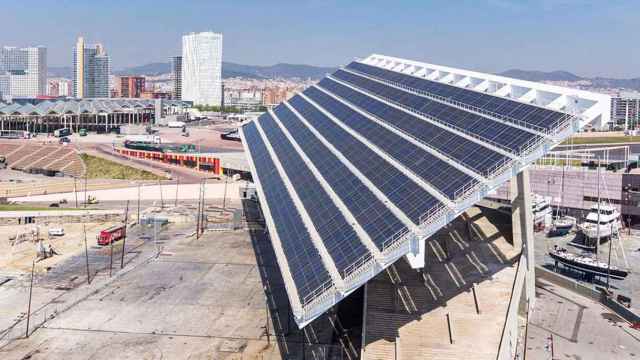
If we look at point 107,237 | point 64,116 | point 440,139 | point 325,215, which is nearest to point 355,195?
point 325,215

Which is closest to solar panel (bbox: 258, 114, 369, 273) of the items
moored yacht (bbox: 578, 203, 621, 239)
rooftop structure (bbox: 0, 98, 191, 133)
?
moored yacht (bbox: 578, 203, 621, 239)

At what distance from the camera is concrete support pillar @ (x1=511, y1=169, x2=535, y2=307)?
Answer: 36.9m

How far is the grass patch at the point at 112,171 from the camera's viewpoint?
106688 mm

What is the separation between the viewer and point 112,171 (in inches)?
4350

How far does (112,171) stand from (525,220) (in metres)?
89.5

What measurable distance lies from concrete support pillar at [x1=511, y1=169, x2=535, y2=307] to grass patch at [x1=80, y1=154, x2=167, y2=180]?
77.3m

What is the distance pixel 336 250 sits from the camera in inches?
1051

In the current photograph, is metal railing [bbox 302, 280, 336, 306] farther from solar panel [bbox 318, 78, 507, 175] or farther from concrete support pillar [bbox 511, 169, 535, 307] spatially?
concrete support pillar [bbox 511, 169, 535, 307]

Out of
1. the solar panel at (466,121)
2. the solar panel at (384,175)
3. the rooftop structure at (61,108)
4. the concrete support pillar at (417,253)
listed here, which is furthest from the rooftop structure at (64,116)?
the concrete support pillar at (417,253)

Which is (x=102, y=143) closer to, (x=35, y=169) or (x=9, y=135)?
(x=9, y=135)

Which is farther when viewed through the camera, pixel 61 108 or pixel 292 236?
pixel 61 108

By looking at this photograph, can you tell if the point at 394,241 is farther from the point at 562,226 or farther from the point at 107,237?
the point at 562,226

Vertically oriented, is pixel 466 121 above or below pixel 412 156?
above

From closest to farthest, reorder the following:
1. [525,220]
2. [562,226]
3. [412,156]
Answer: [412,156] < [525,220] < [562,226]
